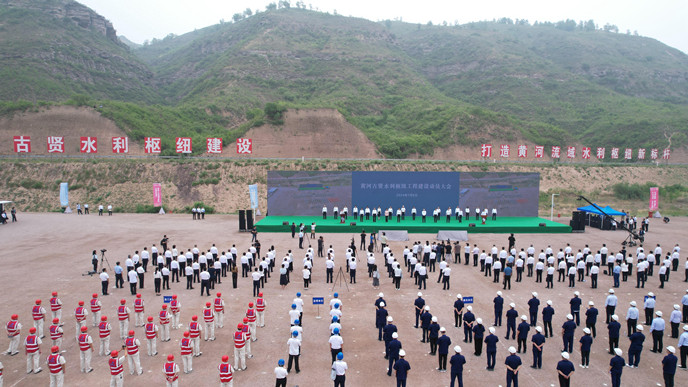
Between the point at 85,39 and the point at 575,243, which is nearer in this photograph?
the point at 575,243

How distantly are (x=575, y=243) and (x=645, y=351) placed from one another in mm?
15781

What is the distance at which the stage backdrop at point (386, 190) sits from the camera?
107 ft

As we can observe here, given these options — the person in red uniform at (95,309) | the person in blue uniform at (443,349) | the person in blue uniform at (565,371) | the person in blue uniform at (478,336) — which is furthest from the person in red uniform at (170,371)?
the person in blue uniform at (565,371)

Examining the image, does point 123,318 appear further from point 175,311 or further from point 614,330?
point 614,330

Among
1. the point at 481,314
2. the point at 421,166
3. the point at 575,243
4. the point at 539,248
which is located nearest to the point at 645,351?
the point at 481,314

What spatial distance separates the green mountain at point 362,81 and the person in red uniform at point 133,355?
45115mm

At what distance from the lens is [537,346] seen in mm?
10086

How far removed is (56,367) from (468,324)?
9.78 metres

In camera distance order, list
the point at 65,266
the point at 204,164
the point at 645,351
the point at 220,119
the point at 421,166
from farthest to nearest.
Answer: the point at 220,119 < the point at 421,166 < the point at 204,164 < the point at 65,266 < the point at 645,351

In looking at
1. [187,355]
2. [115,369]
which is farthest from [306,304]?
[115,369]

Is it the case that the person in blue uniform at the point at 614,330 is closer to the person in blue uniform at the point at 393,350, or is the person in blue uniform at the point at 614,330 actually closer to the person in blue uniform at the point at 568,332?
the person in blue uniform at the point at 568,332

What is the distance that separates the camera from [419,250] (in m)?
20.4

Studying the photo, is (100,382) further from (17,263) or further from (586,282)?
(586,282)

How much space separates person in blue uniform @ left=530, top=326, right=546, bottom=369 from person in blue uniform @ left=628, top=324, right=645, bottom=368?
7.25 ft
